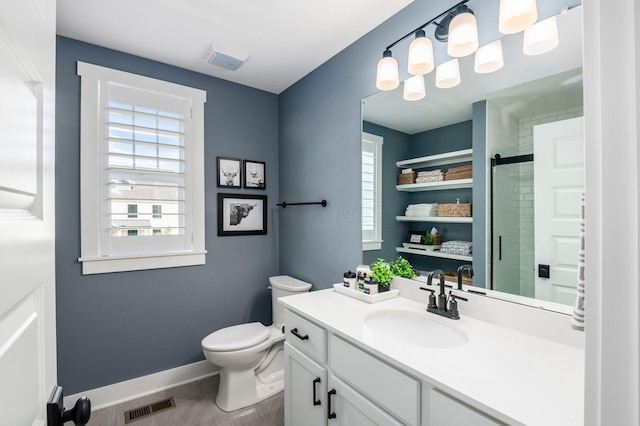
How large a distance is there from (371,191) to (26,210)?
67.8 inches

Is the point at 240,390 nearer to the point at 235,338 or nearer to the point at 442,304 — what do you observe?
the point at 235,338

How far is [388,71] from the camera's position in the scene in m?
1.74

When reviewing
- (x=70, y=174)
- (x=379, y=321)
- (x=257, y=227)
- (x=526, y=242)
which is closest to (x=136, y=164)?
(x=70, y=174)

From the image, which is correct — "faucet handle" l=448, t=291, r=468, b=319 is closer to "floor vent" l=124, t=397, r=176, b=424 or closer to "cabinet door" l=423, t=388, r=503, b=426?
"cabinet door" l=423, t=388, r=503, b=426

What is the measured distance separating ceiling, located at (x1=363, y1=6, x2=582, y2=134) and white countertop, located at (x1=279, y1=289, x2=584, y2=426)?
0.92m

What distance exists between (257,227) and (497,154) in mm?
2092

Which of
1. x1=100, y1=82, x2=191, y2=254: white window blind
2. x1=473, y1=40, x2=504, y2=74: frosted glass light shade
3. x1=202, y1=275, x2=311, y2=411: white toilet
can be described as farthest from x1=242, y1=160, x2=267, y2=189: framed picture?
x1=473, y1=40, x2=504, y2=74: frosted glass light shade

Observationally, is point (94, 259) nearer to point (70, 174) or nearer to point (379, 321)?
point (70, 174)

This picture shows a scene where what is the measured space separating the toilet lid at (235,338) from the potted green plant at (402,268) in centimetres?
105

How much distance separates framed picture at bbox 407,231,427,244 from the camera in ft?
5.61

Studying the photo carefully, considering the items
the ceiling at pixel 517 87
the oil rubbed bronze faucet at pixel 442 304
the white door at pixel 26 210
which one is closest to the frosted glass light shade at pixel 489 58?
the ceiling at pixel 517 87

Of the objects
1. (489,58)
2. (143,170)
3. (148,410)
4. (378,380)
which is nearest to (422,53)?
(489,58)

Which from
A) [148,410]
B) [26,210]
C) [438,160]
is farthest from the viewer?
[148,410]

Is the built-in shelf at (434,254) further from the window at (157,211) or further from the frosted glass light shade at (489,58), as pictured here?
the window at (157,211)
